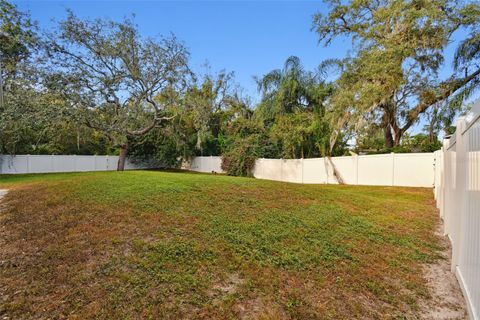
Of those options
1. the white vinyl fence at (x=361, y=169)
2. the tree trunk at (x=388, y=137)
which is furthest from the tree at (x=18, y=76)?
the tree trunk at (x=388, y=137)

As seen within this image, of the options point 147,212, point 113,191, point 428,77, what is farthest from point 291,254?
point 428,77

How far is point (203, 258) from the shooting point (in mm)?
3418

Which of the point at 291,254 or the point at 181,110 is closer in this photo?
the point at 291,254

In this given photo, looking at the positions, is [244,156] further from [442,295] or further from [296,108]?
[442,295]

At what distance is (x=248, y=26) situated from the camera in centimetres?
1027

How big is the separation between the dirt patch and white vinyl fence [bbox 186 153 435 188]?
8.05 metres

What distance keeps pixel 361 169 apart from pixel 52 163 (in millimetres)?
18793

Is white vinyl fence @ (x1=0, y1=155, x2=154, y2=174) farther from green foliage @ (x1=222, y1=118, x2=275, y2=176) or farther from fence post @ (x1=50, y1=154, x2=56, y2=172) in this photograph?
green foliage @ (x1=222, y1=118, x2=275, y2=176)

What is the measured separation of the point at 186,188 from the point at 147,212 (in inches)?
83.9

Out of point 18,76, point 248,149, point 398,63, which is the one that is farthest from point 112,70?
point 398,63

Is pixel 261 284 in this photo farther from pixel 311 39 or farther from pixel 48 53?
pixel 311 39

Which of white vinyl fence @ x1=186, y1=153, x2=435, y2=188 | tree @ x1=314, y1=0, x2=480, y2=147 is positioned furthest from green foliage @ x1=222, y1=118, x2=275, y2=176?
tree @ x1=314, y1=0, x2=480, y2=147

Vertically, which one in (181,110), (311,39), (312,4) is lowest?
(181,110)

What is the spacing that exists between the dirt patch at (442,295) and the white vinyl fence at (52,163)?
A: 21214 millimetres
